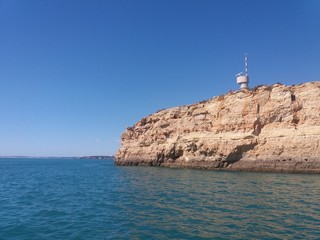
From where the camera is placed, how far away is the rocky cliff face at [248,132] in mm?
34094

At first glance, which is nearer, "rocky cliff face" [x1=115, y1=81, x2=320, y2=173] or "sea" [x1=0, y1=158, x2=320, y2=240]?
"sea" [x1=0, y1=158, x2=320, y2=240]

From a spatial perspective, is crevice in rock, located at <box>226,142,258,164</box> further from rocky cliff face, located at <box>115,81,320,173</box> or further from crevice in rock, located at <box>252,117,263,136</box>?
crevice in rock, located at <box>252,117,263,136</box>

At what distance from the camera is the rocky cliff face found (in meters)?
34.1

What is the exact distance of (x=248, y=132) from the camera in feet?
127

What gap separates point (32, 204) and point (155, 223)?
8706mm

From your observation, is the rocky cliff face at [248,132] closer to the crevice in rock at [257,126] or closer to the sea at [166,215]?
the crevice in rock at [257,126]

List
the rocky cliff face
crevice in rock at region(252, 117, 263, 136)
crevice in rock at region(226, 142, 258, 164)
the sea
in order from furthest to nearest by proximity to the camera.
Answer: crevice in rock at region(252, 117, 263, 136), crevice in rock at region(226, 142, 258, 164), the rocky cliff face, the sea

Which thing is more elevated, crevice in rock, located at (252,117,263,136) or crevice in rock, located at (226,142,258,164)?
crevice in rock, located at (252,117,263,136)

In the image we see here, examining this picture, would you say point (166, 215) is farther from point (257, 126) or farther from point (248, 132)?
point (257, 126)

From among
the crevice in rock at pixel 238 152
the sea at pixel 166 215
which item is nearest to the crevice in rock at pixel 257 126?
the crevice in rock at pixel 238 152

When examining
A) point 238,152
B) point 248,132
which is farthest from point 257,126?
point 238,152

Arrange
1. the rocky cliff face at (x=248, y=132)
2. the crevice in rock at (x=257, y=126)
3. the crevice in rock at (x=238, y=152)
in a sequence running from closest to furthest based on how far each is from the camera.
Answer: the rocky cliff face at (x=248, y=132)
the crevice in rock at (x=238, y=152)
the crevice in rock at (x=257, y=126)

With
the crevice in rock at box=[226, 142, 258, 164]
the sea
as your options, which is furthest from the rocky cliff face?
the sea

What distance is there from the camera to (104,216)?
540 inches
